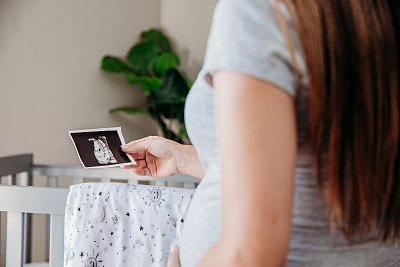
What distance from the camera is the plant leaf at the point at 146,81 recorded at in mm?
2974

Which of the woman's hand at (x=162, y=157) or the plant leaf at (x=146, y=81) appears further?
the plant leaf at (x=146, y=81)

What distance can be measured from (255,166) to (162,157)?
29.0 inches

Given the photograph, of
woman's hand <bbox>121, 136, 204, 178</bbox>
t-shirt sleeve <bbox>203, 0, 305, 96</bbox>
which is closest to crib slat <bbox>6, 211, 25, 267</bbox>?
woman's hand <bbox>121, 136, 204, 178</bbox>

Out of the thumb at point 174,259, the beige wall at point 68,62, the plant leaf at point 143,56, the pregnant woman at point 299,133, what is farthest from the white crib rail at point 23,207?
the plant leaf at point 143,56

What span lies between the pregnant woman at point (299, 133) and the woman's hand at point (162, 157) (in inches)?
18.2

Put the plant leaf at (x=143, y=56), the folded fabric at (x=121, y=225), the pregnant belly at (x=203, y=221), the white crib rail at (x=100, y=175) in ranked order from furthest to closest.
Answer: the plant leaf at (x=143, y=56) < the white crib rail at (x=100, y=175) < the folded fabric at (x=121, y=225) < the pregnant belly at (x=203, y=221)

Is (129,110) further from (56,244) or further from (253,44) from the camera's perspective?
(253,44)

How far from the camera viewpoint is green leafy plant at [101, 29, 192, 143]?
2994 millimetres

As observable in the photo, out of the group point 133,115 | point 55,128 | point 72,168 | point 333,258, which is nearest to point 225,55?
point 333,258

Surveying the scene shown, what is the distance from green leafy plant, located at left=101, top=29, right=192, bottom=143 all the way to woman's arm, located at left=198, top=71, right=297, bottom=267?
2563mm

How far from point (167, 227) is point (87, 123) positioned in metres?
2.01

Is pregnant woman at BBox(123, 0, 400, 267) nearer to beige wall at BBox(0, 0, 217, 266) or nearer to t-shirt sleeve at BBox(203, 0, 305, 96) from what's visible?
t-shirt sleeve at BBox(203, 0, 305, 96)

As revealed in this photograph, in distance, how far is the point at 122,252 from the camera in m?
1.05

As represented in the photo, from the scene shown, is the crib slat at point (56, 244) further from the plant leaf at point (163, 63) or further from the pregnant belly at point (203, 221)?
the plant leaf at point (163, 63)
